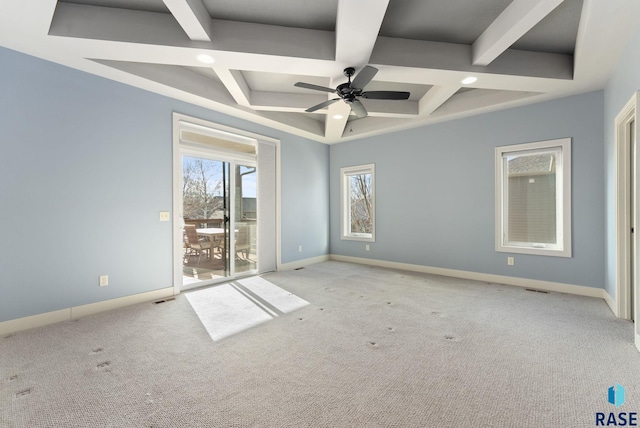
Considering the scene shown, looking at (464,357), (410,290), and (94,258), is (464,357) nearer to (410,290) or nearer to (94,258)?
(410,290)

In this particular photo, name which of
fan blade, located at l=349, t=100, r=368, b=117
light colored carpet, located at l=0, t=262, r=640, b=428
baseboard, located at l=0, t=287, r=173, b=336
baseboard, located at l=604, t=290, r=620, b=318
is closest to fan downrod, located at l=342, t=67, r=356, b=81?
fan blade, located at l=349, t=100, r=368, b=117

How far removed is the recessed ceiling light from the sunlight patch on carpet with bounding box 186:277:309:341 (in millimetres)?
2837

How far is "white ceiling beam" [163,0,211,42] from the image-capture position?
219 cm

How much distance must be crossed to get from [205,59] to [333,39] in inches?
54.7

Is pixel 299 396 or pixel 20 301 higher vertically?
pixel 20 301

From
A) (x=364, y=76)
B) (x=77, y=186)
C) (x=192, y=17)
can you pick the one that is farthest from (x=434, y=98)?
(x=77, y=186)

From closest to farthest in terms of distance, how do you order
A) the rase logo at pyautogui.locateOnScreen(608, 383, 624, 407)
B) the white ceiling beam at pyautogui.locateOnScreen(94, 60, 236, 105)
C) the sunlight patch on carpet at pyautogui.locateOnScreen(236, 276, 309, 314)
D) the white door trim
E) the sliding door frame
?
the rase logo at pyautogui.locateOnScreen(608, 383, 624, 407) < the white door trim < the white ceiling beam at pyautogui.locateOnScreen(94, 60, 236, 105) < the sunlight patch on carpet at pyautogui.locateOnScreen(236, 276, 309, 314) < the sliding door frame

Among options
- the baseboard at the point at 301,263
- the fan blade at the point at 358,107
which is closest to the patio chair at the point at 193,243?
the baseboard at the point at 301,263

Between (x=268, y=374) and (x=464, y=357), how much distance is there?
1.59 m

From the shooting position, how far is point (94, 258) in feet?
10.6

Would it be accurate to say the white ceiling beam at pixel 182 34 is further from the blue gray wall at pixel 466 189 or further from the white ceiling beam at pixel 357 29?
the blue gray wall at pixel 466 189

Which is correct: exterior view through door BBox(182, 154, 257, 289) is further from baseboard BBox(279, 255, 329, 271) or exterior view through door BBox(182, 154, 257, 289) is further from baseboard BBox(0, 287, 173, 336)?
baseboard BBox(279, 255, 329, 271)

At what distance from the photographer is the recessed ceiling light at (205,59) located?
2.88 meters

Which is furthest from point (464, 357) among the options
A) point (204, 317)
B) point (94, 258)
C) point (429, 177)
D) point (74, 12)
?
point (74, 12)
